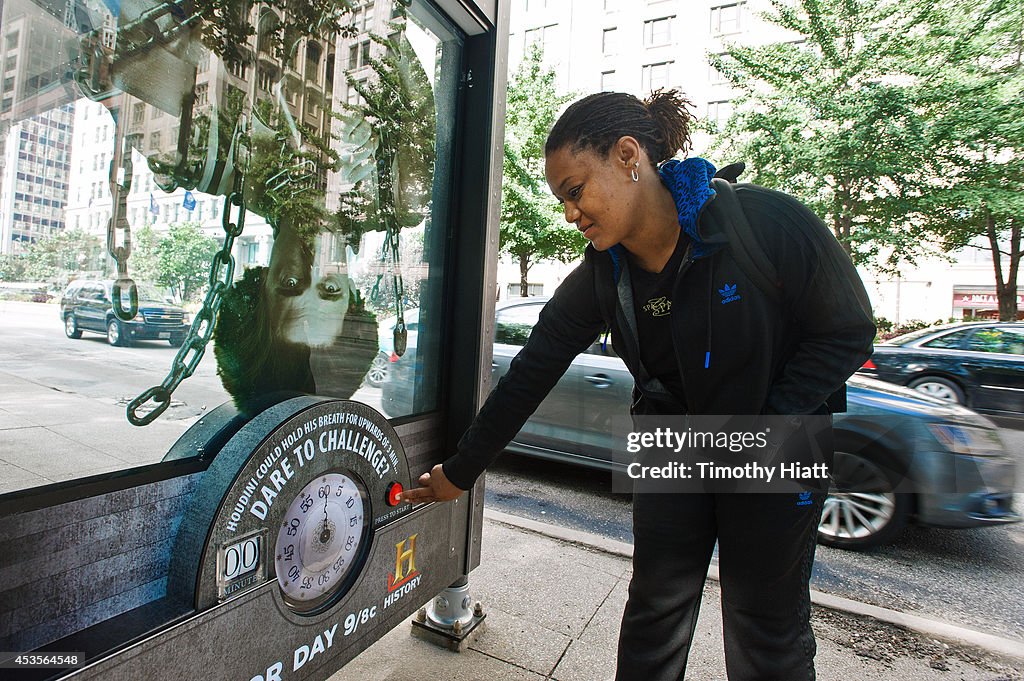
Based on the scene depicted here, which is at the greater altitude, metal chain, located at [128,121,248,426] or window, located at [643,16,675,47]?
window, located at [643,16,675,47]

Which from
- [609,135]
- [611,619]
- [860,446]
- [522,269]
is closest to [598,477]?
[860,446]

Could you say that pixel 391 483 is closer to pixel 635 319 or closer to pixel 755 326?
pixel 635 319

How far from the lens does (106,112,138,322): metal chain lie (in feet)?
3.94

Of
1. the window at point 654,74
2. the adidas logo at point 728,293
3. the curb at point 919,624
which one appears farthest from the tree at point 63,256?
the window at point 654,74

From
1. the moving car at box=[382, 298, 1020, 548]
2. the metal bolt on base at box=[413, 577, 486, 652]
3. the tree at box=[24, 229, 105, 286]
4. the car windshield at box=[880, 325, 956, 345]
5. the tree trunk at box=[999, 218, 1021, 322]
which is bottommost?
the metal bolt on base at box=[413, 577, 486, 652]

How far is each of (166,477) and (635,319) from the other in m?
1.12

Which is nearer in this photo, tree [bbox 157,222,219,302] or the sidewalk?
tree [bbox 157,222,219,302]

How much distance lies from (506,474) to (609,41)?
30.2 metres

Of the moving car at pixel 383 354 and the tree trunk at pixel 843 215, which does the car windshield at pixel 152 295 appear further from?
the tree trunk at pixel 843 215

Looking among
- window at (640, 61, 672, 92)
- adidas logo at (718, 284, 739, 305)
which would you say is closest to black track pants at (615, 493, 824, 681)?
adidas logo at (718, 284, 739, 305)

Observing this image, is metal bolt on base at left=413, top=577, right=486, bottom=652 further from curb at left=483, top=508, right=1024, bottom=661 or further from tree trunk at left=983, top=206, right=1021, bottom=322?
tree trunk at left=983, top=206, right=1021, bottom=322

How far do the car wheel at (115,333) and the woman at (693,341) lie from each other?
0.83 metres

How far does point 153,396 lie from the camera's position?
1294 mm

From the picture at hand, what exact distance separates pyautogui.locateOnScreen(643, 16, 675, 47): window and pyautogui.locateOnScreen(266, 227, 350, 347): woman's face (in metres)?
31.8
